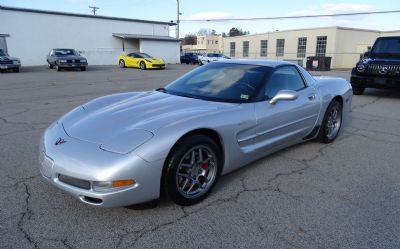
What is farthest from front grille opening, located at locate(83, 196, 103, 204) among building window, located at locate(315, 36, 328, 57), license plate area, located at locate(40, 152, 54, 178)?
building window, located at locate(315, 36, 328, 57)

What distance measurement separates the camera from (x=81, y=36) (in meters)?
33.1

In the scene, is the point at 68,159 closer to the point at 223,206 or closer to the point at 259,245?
the point at 223,206

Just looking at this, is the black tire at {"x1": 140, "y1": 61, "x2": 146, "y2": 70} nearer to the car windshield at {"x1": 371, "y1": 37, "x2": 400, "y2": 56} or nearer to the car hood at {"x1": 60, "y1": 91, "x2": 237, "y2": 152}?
the car windshield at {"x1": 371, "y1": 37, "x2": 400, "y2": 56}

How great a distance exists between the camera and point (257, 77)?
3.87m

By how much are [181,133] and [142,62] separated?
22.6 metres

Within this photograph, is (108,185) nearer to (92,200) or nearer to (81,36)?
(92,200)

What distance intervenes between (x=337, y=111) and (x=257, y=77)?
6.68 ft

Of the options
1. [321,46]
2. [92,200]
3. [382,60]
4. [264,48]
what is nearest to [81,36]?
[264,48]


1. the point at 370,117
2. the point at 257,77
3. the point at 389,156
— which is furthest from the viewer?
the point at 370,117

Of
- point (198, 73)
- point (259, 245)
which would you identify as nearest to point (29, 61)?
point (198, 73)

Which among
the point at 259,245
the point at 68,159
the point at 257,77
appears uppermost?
the point at 257,77

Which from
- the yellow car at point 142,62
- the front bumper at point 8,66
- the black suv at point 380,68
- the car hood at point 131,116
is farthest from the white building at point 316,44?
the car hood at point 131,116

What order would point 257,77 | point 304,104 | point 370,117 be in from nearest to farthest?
point 257,77 → point 304,104 → point 370,117

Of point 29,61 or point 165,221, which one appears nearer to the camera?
point 165,221
